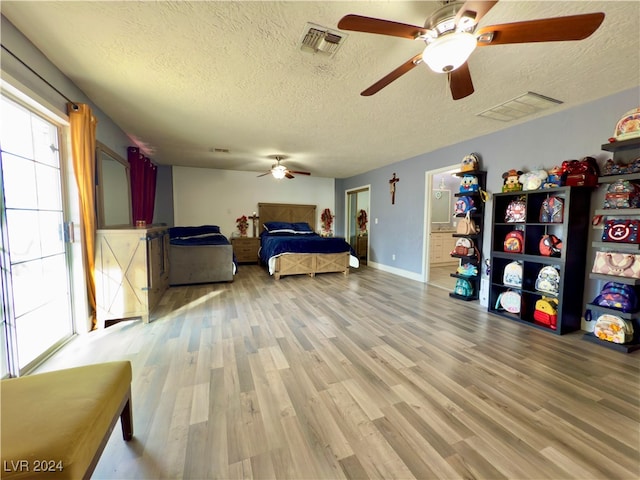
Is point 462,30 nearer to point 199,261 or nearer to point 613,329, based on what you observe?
point 613,329

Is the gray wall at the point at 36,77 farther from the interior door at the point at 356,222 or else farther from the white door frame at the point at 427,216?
the interior door at the point at 356,222

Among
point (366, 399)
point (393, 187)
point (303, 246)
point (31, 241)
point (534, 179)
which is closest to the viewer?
point (366, 399)

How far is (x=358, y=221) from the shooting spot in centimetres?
727

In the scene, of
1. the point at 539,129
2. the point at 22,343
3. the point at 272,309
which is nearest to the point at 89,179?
the point at 22,343

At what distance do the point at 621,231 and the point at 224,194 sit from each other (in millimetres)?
6648

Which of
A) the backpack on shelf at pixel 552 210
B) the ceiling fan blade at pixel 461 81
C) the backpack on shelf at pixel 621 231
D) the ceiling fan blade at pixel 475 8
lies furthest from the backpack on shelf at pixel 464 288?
the ceiling fan blade at pixel 475 8

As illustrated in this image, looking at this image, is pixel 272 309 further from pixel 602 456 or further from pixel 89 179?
pixel 602 456

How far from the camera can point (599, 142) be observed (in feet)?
8.47

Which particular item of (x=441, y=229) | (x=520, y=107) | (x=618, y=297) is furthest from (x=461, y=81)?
(x=441, y=229)

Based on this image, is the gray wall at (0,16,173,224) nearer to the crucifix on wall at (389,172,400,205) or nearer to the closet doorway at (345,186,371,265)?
the crucifix on wall at (389,172,400,205)

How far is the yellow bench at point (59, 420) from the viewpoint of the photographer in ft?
2.52

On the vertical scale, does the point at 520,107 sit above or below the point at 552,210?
above

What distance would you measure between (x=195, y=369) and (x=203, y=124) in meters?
2.90

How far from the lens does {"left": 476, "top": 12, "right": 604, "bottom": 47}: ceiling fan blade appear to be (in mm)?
1191
